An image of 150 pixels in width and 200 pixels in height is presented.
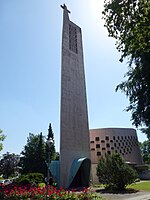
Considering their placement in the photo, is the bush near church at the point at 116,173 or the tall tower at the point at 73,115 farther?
the tall tower at the point at 73,115

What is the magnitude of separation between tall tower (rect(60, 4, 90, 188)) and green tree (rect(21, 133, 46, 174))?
1543cm

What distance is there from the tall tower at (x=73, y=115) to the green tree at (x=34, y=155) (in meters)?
15.4

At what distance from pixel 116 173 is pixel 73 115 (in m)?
12.7

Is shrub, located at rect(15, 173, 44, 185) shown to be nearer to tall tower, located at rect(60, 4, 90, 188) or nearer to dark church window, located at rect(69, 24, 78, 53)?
tall tower, located at rect(60, 4, 90, 188)

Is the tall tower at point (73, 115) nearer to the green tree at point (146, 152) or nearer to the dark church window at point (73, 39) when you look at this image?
the dark church window at point (73, 39)

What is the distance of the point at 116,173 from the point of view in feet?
53.5

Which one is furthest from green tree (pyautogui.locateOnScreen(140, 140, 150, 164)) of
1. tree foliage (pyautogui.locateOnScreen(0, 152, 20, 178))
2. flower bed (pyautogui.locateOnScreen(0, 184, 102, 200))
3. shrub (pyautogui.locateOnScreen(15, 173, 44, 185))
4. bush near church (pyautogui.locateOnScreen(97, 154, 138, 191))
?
flower bed (pyautogui.locateOnScreen(0, 184, 102, 200))

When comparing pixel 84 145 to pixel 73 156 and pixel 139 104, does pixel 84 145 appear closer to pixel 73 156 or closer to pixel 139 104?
pixel 73 156

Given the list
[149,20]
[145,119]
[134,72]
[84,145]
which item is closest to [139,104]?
[145,119]

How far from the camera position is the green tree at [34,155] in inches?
1542

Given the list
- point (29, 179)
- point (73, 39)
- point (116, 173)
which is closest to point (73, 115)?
point (29, 179)

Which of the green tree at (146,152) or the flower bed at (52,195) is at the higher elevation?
the green tree at (146,152)

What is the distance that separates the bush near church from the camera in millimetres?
16169

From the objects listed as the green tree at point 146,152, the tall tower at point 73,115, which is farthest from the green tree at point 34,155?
the green tree at point 146,152
